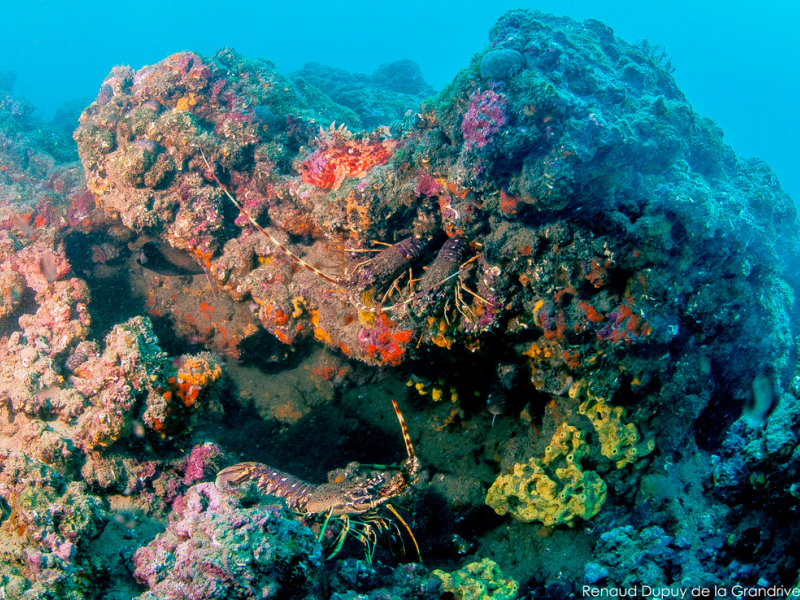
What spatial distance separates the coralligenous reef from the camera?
9.13 feet

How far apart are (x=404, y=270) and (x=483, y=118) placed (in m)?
1.83

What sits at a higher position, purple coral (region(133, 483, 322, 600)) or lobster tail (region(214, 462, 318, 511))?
lobster tail (region(214, 462, 318, 511))

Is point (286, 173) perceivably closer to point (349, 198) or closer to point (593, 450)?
point (349, 198)

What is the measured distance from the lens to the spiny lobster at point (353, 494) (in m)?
3.81

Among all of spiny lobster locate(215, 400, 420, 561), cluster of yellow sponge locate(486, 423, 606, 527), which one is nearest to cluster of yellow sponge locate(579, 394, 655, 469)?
cluster of yellow sponge locate(486, 423, 606, 527)

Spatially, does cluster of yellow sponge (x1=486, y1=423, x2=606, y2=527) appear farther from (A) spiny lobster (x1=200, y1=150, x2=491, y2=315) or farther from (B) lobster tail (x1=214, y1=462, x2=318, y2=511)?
(B) lobster tail (x1=214, y1=462, x2=318, y2=511)

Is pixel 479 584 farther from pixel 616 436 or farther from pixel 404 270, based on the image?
pixel 404 270

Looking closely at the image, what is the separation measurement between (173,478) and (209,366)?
1.27m

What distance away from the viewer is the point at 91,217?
6.28 metres

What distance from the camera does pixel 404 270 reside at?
4.56 metres

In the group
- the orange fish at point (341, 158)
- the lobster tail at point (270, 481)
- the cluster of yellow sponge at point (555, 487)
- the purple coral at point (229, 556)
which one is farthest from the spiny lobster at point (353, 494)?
the orange fish at point (341, 158)

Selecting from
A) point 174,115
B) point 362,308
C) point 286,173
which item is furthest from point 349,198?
point 174,115

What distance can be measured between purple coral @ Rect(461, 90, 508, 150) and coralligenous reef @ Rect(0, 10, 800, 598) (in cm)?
2

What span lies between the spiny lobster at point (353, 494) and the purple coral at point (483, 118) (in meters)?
2.81
